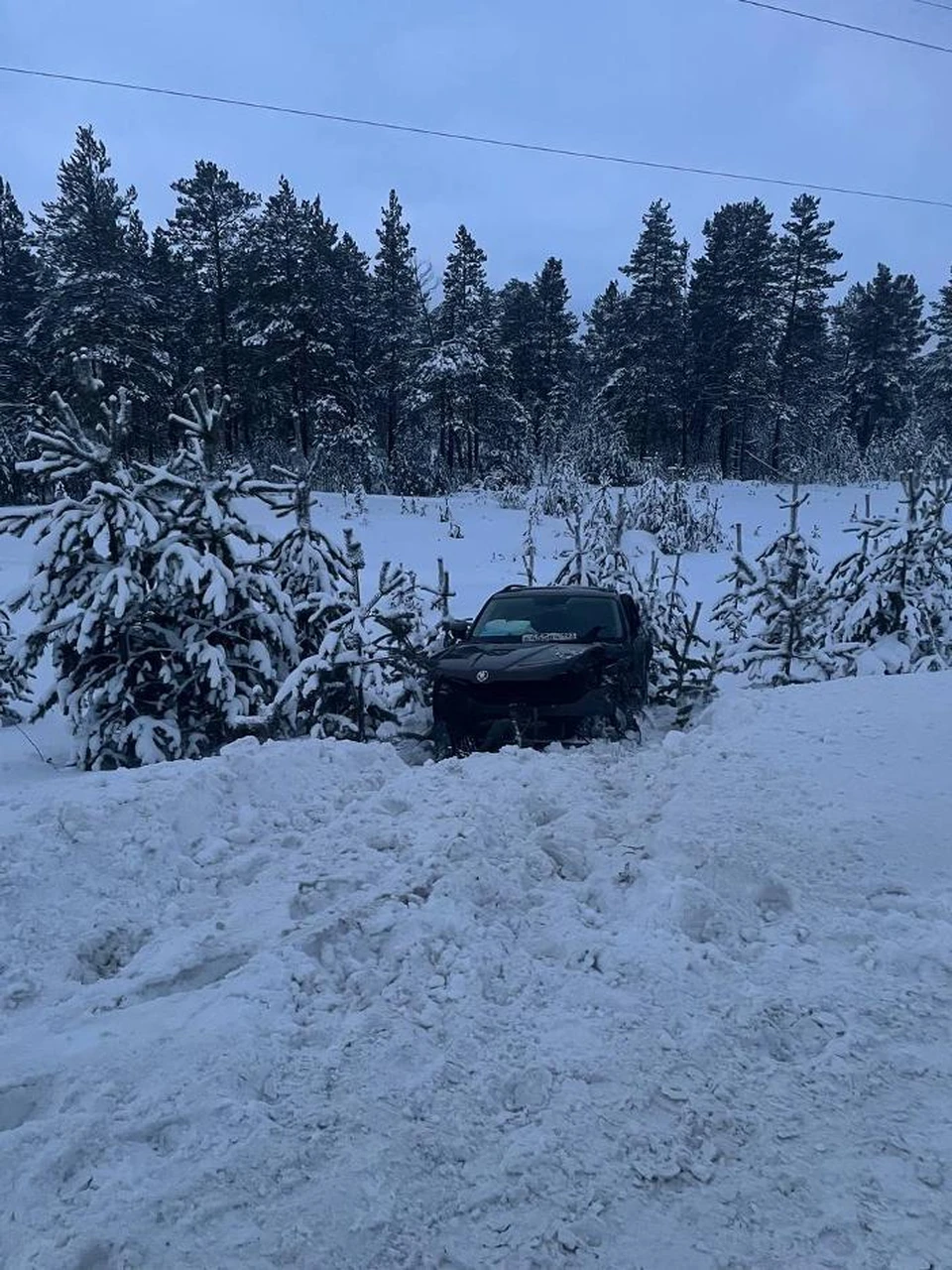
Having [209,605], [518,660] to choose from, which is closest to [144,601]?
[209,605]

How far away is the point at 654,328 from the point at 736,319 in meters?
4.31

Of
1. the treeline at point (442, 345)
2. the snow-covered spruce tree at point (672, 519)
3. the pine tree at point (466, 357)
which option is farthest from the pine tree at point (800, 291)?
the snow-covered spruce tree at point (672, 519)

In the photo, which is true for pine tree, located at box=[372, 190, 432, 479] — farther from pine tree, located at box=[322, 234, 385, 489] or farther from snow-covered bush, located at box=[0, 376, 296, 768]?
snow-covered bush, located at box=[0, 376, 296, 768]

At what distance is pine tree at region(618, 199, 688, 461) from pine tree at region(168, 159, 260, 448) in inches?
805

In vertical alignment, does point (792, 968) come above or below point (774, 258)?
below

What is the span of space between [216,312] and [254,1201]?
133ft

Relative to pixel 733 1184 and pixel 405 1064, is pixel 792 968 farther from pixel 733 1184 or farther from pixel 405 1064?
pixel 405 1064

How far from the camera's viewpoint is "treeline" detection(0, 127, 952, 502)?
3169 cm

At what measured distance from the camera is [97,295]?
1188 inches

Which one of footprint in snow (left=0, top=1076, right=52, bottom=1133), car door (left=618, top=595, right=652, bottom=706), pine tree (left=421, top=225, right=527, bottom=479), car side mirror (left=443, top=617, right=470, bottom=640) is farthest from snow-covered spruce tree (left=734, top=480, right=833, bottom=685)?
pine tree (left=421, top=225, right=527, bottom=479)

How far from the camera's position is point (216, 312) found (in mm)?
37281

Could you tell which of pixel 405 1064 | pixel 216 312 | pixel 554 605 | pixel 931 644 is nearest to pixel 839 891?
pixel 405 1064

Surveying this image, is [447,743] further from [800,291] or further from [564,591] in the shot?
[800,291]

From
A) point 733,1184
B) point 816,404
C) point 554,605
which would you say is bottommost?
point 733,1184
